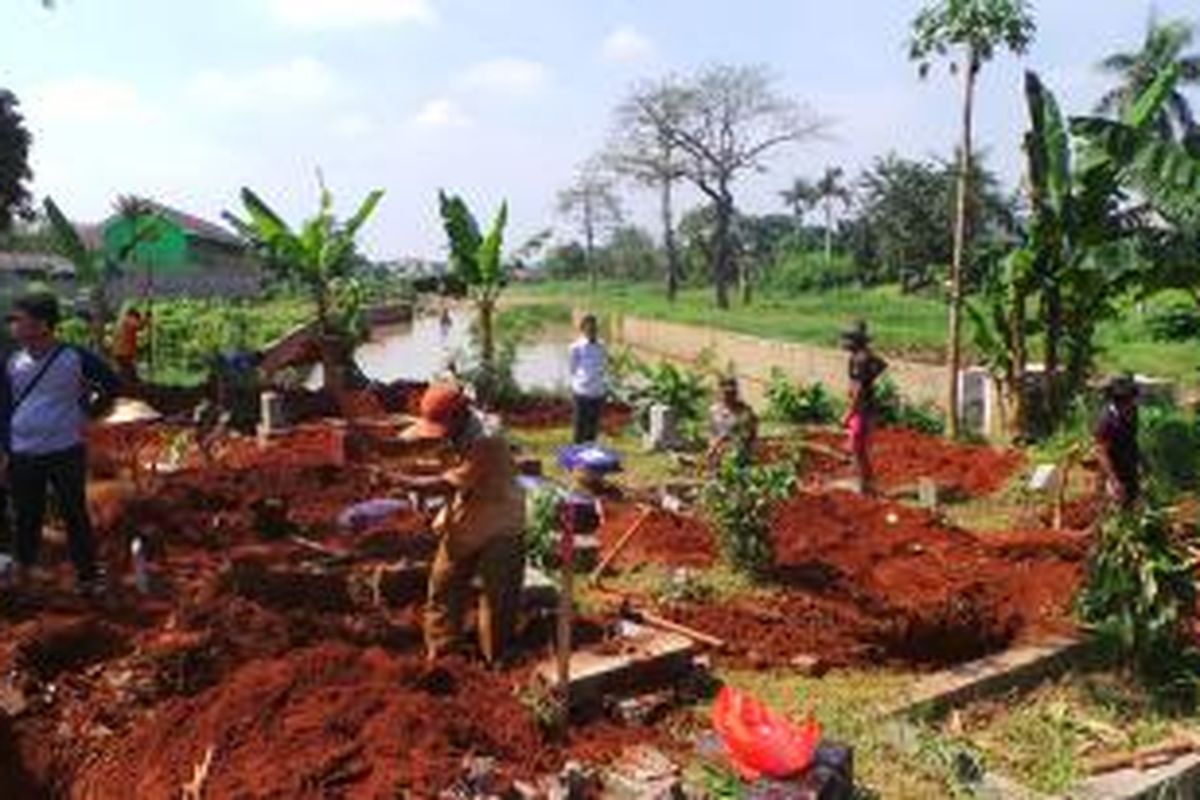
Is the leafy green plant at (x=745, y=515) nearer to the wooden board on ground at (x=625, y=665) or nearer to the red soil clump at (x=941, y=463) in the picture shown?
the wooden board on ground at (x=625, y=665)

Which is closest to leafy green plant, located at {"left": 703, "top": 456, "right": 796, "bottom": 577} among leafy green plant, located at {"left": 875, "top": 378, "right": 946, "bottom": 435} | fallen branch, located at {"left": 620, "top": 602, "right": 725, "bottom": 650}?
fallen branch, located at {"left": 620, "top": 602, "right": 725, "bottom": 650}

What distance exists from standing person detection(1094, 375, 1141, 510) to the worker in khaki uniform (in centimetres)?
404

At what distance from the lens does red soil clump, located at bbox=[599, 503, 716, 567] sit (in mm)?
9695

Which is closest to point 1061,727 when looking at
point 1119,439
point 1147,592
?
point 1147,592

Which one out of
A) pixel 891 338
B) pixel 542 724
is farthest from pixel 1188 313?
pixel 891 338

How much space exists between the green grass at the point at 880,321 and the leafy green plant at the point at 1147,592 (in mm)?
9709

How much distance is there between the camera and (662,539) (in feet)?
33.2

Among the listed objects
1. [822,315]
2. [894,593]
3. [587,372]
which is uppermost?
[587,372]

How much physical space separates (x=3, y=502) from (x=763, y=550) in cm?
433

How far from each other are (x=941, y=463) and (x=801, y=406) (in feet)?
14.3

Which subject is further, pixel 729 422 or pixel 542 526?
pixel 729 422

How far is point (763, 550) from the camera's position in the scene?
9.21 m

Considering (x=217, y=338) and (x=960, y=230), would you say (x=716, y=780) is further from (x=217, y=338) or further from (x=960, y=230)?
(x=217, y=338)

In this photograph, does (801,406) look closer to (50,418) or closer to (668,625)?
(668,625)
